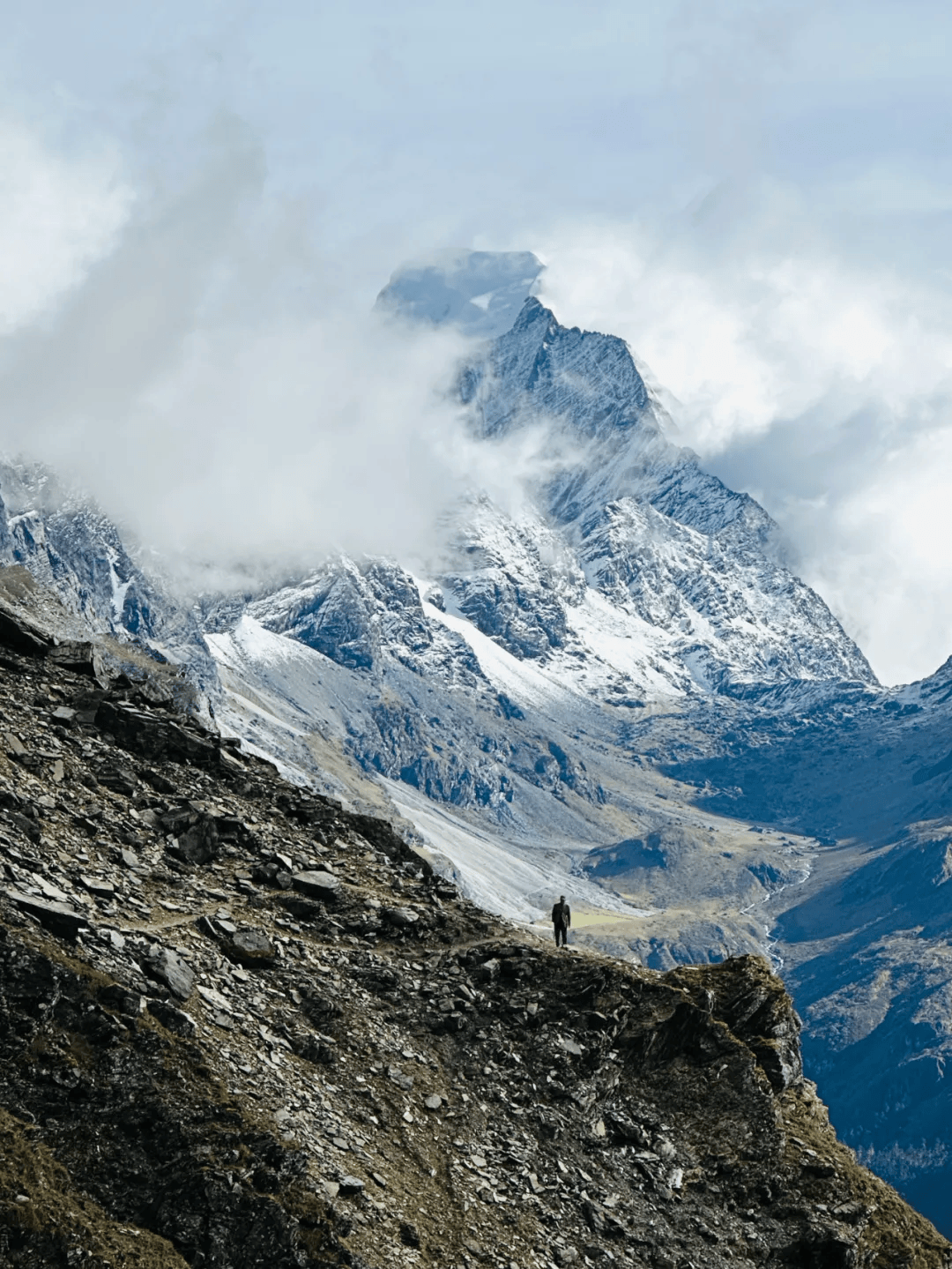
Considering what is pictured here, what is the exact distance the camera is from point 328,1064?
4653 cm

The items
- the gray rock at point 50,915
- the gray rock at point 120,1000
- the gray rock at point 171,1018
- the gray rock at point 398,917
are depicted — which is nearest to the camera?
→ the gray rock at point 120,1000

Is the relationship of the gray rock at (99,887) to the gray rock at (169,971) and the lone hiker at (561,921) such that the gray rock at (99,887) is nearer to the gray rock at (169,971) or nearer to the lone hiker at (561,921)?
the gray rock at (169,971)

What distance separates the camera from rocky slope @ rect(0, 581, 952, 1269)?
38.8 metres

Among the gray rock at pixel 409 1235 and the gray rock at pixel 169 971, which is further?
the gray rock at pixel 169 971

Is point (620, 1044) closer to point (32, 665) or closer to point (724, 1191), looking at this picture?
point (724, 1191)

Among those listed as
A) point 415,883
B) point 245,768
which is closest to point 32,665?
point 245,768

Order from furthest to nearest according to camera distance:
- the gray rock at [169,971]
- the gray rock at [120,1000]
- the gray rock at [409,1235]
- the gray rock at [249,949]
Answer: the gray rock at [249,949] < the gray rock at [169,971] < the gray rock at [120,1000] < the gray rock at [409,1235]

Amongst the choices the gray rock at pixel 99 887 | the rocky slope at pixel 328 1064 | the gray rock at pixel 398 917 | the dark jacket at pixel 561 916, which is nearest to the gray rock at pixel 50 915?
the rocky slope at pixel 328 1064

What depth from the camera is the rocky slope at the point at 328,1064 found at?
3875 centimetres

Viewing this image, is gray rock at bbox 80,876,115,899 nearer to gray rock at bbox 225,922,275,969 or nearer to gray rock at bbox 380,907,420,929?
gray rock at bbox 225,922,275,969

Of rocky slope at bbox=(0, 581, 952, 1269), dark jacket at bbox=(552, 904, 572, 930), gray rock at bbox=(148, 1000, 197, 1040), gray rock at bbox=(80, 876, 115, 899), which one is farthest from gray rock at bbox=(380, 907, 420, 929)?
gray rock at bbox=(148, 1000, 197, 1040)

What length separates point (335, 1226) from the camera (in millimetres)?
39156

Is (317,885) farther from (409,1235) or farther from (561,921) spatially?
(409,1235)

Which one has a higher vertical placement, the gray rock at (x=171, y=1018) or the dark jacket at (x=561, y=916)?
the dark jacket at (x=561, y=916)
